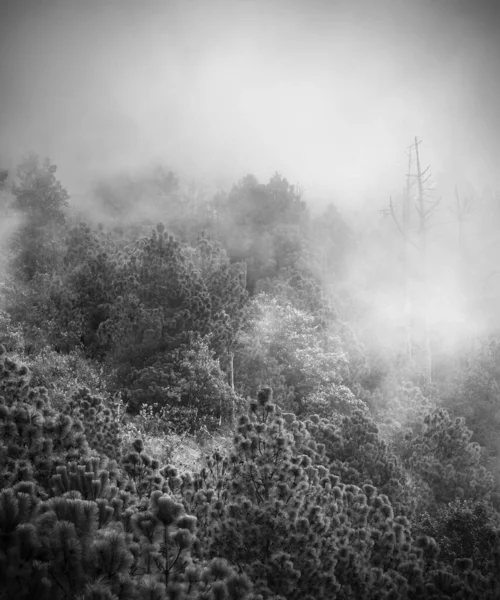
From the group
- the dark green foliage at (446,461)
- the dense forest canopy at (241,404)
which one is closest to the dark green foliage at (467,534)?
the dense forest canopy at (241,404)

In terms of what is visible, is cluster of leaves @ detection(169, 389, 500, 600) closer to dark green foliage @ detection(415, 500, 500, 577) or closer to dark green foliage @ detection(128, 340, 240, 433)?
dark green foliage @ detection(415, 500, 500, 577)

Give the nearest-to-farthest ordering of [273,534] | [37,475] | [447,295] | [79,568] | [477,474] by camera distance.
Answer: [79,568]
[37,475]
[273,534]
[477,474]
[447,295]

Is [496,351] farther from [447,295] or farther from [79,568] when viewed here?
[79,568]

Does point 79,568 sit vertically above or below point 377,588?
above

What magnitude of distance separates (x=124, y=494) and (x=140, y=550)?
5.22ft

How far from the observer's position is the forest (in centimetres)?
514

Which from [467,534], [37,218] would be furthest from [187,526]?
[37,218]

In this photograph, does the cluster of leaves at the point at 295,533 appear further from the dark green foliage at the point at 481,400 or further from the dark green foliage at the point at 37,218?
the dark green foliage at the point at 37,218

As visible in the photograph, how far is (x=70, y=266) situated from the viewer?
23375mm

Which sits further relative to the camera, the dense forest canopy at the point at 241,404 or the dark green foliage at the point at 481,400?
the dark green foliage at the point at 481,400

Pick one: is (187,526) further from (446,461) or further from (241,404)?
(446,461)

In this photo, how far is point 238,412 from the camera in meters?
18.2

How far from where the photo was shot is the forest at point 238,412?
5141mm

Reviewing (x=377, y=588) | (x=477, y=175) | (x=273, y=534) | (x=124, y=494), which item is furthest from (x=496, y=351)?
(x=477, y=175)
